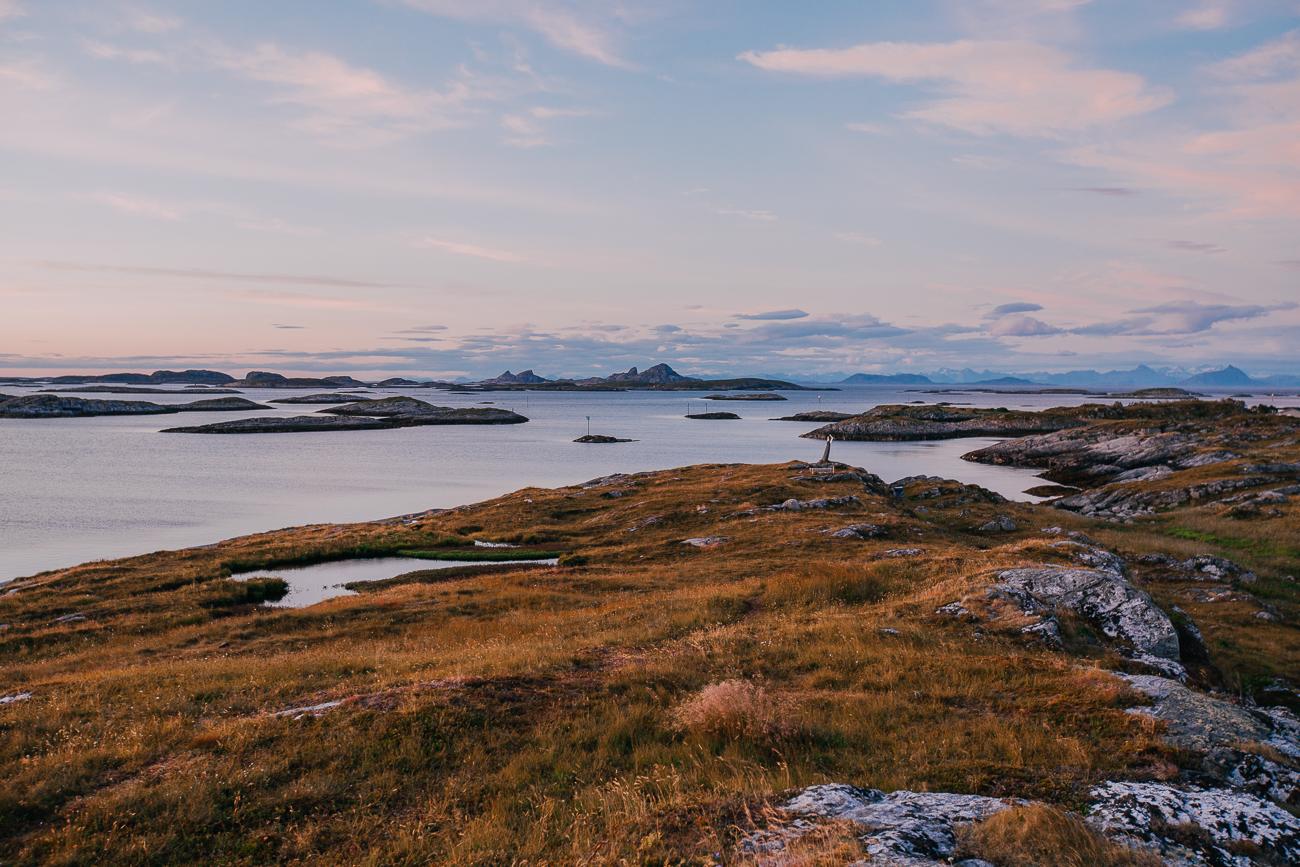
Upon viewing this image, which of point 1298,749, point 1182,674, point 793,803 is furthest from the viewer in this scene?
point 1182,674

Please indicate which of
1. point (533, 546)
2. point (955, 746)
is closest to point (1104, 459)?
→ point (533, 546)

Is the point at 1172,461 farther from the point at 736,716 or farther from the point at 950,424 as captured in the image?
the point at 950,424

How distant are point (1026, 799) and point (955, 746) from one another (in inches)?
81.7

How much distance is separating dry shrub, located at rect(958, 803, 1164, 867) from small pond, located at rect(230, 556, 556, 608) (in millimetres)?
34832

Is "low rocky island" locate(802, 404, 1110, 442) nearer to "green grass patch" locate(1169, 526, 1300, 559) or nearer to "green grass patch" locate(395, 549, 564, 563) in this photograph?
"green grass patch" locate(1169, 526, 1300, 559)

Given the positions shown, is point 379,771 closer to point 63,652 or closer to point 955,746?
point 955,746

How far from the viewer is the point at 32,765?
36.6 feet

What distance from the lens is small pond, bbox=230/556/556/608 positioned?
121ft

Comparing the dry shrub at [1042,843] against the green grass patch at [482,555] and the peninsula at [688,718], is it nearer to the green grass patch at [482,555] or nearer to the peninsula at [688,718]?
the peninsula at [688,718]

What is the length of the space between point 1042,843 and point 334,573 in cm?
4390

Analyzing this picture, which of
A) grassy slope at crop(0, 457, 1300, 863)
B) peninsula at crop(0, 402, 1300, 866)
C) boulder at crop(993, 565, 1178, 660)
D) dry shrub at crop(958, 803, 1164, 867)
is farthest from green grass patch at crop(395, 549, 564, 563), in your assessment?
dry shrub at crop(958, 803, 1164, 867)

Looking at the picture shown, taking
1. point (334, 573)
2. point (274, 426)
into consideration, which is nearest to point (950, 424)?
point (334, 573)

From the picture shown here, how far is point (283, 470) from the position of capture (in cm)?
10956

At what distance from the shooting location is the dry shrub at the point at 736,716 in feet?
36.8
